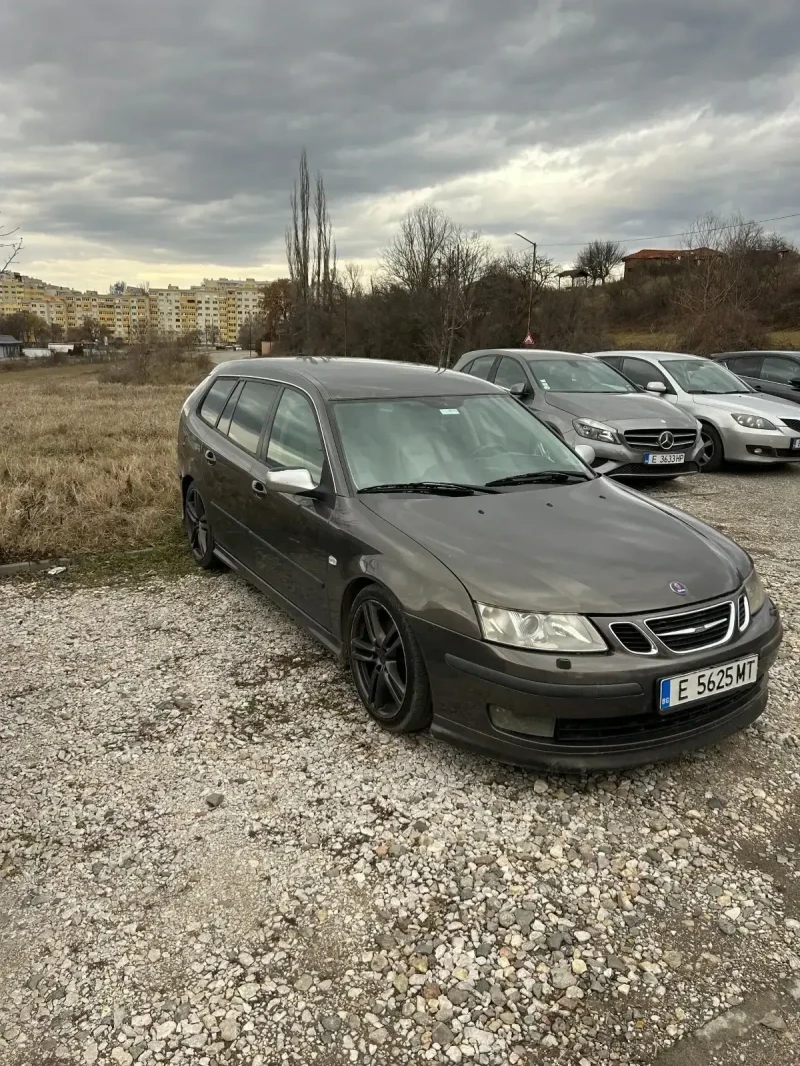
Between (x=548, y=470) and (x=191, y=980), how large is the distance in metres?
2.89

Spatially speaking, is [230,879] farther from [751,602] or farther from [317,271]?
→ [317,271]

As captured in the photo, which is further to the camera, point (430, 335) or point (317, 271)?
point (317, 271)

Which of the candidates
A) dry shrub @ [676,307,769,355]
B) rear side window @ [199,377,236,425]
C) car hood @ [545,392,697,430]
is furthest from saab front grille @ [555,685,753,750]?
dry shrub @ [676,307,769,355]

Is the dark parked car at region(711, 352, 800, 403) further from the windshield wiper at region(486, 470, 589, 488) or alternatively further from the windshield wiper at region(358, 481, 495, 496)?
the windshield wiper at region(358, 481, 495, 496)

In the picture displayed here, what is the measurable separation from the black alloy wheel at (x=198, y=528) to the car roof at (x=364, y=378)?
1.11 metres

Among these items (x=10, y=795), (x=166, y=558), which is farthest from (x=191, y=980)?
(x=166, y=558)

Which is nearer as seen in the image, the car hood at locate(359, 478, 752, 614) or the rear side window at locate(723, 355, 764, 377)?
the car hood at locate(359, 478, 752, 614)

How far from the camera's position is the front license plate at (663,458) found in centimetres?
846

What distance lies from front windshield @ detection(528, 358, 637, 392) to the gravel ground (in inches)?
238

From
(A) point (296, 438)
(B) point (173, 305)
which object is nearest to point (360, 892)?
(A) point (296, 438)

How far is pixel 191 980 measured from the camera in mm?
2102

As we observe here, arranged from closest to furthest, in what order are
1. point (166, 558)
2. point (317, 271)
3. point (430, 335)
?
point (166, 558), point (430, 335), point (317, 271)

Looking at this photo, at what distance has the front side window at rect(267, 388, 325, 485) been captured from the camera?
3.95m

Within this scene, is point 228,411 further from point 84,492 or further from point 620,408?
point 620,408
